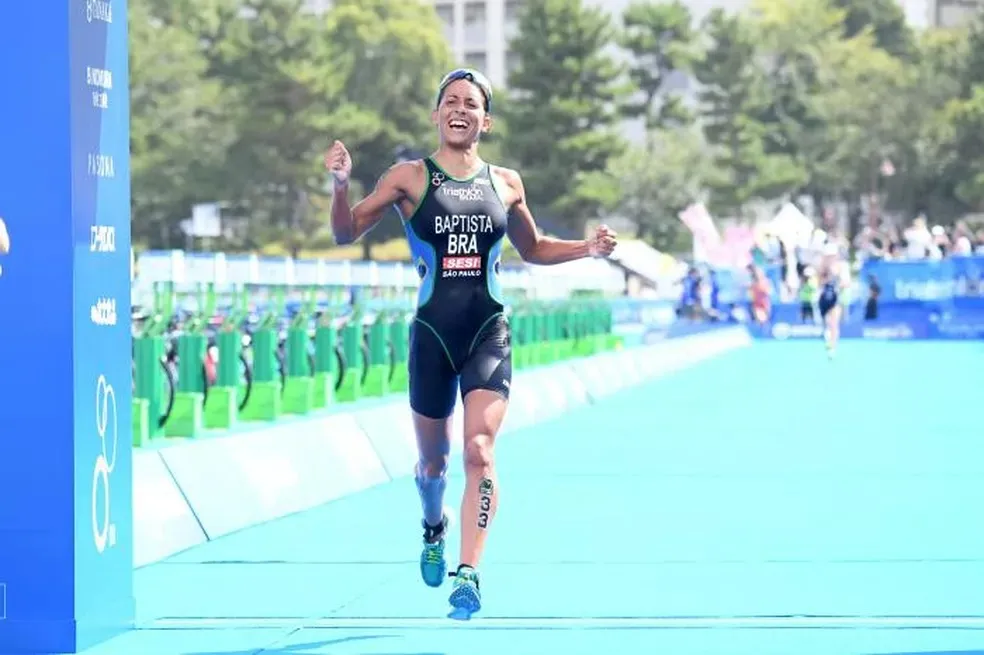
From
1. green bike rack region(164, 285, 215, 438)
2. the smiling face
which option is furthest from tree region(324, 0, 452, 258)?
the smiling face

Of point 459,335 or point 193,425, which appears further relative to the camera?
point 193,425

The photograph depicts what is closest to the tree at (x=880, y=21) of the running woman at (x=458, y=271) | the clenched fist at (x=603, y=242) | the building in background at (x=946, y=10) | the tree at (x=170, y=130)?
the building in background at (x=946, y=10)

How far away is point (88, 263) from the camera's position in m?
8.16

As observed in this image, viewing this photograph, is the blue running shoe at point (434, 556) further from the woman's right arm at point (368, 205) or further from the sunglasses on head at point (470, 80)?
the sunglasses on head at point (470, 80)

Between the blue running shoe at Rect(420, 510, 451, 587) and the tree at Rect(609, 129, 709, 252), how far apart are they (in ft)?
326

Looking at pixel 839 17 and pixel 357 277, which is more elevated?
pixel 839 17

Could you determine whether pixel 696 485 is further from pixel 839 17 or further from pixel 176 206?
pixel 839 17

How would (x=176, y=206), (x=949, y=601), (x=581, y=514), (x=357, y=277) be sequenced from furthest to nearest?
1. (x=176, y=206)
2. (x=357, y=277)
3. (x=581, y=514)
4. (x=949, y=601)

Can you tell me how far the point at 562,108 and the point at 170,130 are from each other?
818 inches

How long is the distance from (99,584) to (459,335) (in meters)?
1.62

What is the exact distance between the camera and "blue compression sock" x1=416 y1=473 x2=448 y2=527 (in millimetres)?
8906

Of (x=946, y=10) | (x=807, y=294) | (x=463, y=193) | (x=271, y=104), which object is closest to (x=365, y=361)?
(x=463, y=193)

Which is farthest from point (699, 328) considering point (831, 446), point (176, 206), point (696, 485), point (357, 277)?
point (176, 206)

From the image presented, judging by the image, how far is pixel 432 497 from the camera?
29.3 ft
